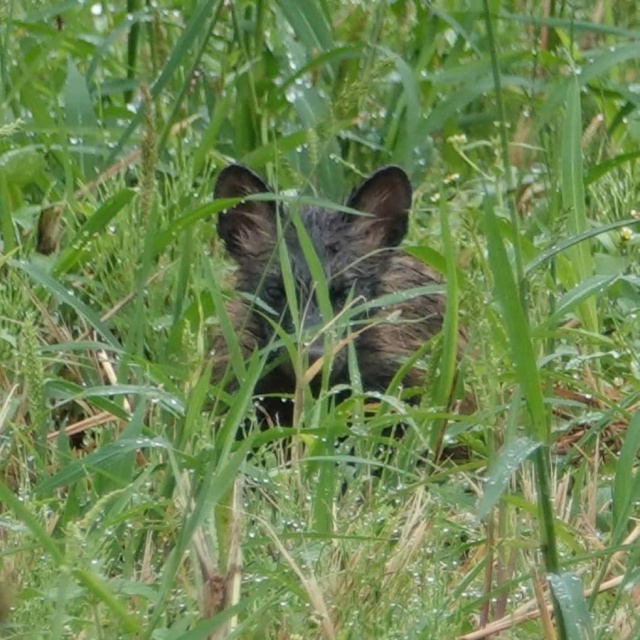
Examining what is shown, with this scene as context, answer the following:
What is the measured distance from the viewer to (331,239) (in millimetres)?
6715

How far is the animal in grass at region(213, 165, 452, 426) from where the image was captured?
247 inches

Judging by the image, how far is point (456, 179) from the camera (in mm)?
6590

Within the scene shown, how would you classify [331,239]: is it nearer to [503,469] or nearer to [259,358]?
[259,358]

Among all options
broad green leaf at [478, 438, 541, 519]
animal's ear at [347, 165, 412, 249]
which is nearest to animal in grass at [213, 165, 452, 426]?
animal's ear at [347, 165, 412, 249]

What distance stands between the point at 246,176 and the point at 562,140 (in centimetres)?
129

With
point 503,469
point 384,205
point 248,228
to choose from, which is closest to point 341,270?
point 384,205

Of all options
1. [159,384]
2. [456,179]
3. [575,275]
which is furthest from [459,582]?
[456,179]

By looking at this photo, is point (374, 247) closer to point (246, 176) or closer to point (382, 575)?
point (246, 176)

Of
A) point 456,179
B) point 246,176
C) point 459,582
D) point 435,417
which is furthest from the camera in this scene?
point 456,179

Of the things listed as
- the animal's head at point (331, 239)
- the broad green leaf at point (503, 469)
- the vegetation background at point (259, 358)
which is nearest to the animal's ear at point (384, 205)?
the animal's head at point (331, 239)

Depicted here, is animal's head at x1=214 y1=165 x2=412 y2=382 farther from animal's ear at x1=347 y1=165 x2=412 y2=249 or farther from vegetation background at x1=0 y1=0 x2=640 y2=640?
→ vegetation background at x1=0 y1=0 x2=640 y2=640

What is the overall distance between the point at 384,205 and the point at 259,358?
2.79 m

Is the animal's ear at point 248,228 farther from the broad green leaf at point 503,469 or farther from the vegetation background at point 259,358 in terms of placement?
the broad green leaf at point 503,469

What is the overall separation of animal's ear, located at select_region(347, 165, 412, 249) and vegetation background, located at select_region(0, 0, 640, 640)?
17 cm
